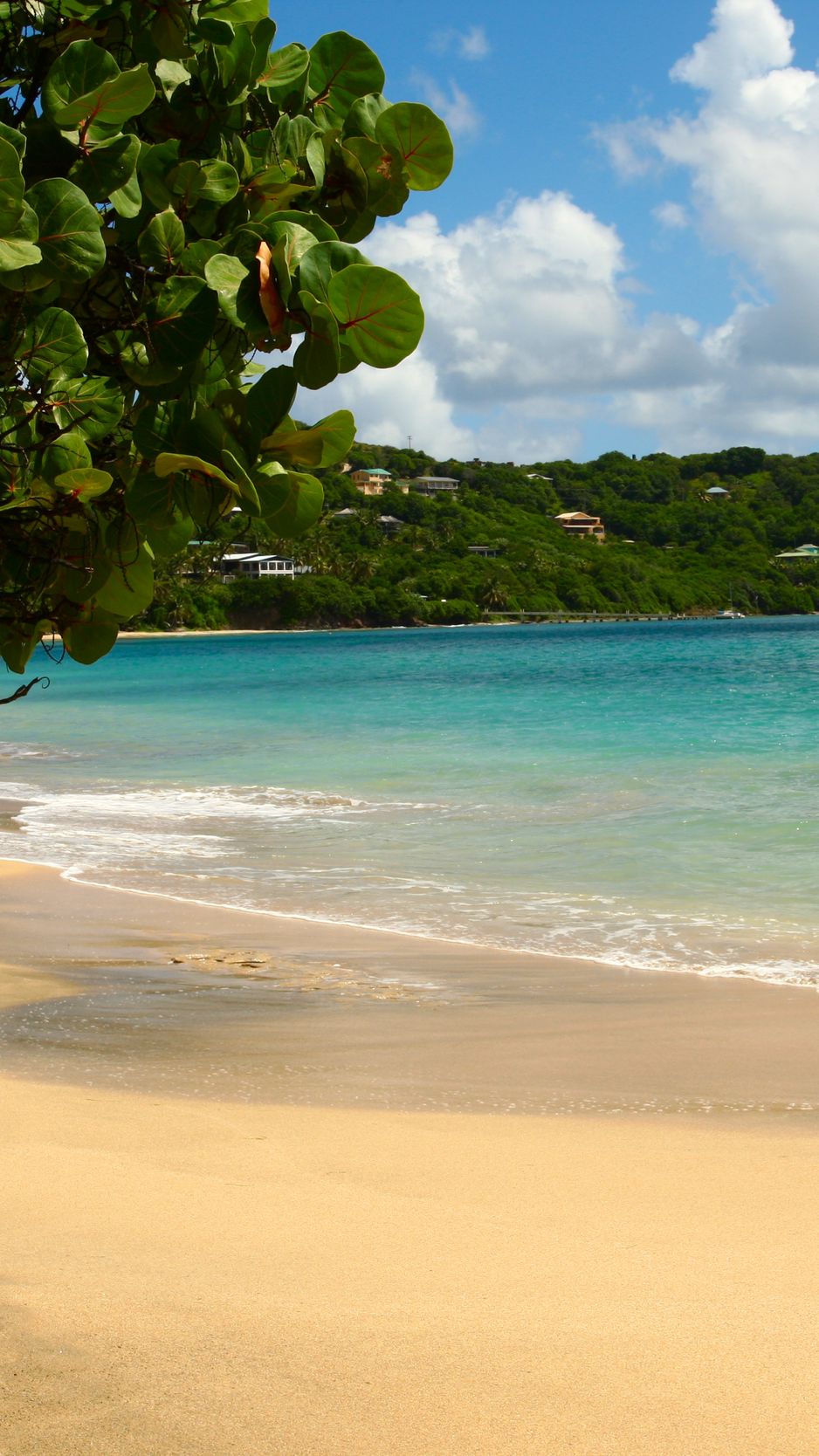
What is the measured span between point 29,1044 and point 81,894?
421cm

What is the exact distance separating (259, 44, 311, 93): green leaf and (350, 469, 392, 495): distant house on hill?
147 metres

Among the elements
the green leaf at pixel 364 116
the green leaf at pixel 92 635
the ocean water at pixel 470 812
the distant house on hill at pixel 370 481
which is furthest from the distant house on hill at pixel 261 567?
the green leaf at pixel 364 116

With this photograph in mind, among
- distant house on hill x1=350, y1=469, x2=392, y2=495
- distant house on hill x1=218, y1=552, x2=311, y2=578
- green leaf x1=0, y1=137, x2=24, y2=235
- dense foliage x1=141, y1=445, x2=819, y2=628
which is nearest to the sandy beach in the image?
green leaf x1=0, y1=137, x2=24, y2=235

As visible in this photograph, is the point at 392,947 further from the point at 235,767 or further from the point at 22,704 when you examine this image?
the point at 22,704

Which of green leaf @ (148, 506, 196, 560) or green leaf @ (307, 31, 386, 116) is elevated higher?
green leaf @ (307, 31, 386, 116)

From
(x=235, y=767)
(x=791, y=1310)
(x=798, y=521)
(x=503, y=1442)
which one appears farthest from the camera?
(x=798, y=521)

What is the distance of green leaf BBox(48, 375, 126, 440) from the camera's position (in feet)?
5.87

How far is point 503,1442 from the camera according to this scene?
2.58m

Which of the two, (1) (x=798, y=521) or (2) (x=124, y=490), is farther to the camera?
(1) (x=798, y=521)

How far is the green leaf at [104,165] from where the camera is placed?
1.71 meters

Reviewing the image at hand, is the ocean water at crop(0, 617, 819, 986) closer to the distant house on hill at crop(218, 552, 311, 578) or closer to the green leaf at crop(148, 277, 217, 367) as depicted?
the green leaf at crop(148, 277, 217, 367)

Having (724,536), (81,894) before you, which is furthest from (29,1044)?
(724,536)

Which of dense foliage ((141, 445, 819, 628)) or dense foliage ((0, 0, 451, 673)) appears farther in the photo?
dense foliage ((141, 445, 819, 628))

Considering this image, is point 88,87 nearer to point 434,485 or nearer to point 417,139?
point 417,139
